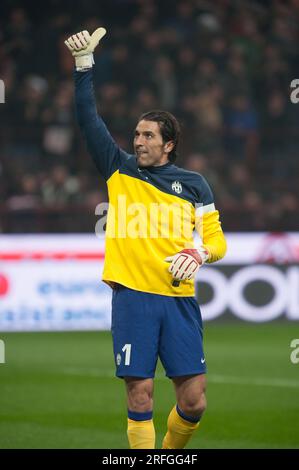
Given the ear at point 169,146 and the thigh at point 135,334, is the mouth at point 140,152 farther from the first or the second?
the thigh at point 135,334

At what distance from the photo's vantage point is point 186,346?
20.6 ft

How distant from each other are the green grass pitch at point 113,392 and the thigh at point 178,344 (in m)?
1.51

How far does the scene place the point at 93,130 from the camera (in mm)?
6371

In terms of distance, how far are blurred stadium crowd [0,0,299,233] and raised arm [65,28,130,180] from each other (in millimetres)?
8648

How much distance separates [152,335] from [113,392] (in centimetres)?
417

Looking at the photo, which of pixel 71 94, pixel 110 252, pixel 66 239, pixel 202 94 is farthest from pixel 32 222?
pixel 110 252

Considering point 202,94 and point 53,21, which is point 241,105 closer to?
point 202,94

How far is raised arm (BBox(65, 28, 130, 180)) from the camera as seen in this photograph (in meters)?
6.32
